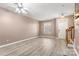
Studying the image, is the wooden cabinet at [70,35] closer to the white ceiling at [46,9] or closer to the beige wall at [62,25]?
the beige wall at [62,25]

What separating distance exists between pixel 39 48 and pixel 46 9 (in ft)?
3.32

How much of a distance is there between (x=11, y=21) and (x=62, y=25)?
154cm

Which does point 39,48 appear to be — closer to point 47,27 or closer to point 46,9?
point 47,27

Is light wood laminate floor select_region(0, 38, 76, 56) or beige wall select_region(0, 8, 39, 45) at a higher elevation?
beige wall select_region(0, 8, 39, 45)

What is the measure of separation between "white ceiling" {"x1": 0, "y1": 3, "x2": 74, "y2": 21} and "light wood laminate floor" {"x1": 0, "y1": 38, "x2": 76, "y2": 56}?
2.10ft

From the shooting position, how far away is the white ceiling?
9.69ft

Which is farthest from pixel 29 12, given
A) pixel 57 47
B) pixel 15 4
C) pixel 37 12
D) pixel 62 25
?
pixel 57 47

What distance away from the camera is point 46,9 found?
3131mm

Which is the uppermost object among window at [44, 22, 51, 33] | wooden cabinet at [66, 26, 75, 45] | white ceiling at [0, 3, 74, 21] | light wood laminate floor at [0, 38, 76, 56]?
white ceiling at [0, 3, 74, 21]

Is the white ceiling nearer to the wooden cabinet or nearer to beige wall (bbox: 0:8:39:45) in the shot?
beige wall (bbox: 0:8:39:45)

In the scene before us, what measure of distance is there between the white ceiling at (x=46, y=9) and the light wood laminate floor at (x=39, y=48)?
639mm

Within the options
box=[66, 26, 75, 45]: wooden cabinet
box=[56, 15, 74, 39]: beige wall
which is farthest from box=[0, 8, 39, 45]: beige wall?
box=[66, 26, 75, 45]: wooden cabinet

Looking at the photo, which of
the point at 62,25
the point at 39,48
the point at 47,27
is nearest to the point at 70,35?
the point at 62,25

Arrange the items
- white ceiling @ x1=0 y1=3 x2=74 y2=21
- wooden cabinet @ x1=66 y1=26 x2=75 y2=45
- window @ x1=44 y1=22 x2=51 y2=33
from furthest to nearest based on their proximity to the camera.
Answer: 1. window @ x1=44 y1=22 x2=51 y2=33
2. wooden cabinet @ x1=66 y1=26 x2=75 y2=45
3. white ceiling @ x1=0 y1=3 x2=74 y2=21
